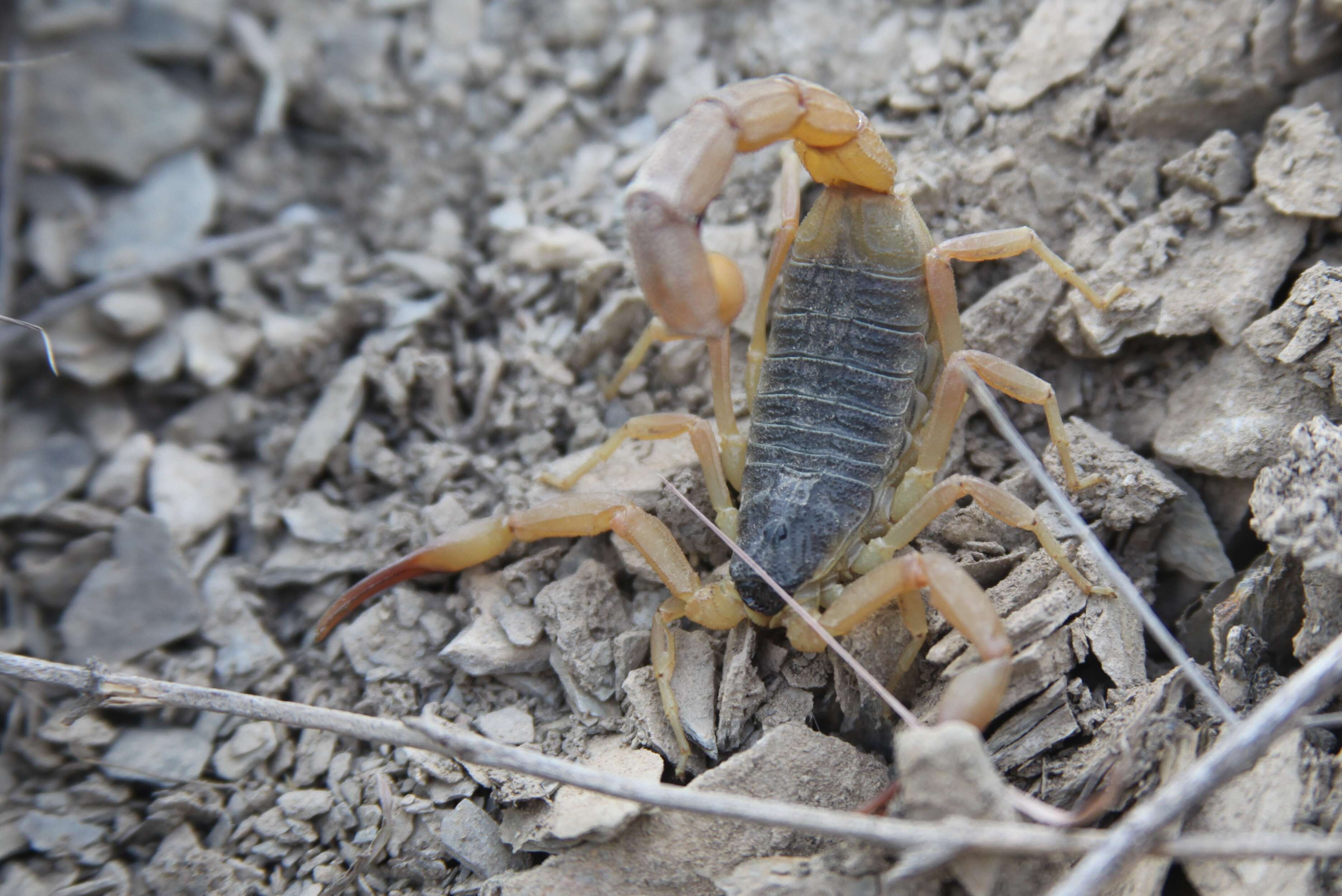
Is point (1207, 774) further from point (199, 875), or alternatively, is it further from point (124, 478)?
point (124, 478)

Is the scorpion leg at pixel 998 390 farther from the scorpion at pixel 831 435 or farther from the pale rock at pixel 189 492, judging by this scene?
the pale rock at pixel 189 492

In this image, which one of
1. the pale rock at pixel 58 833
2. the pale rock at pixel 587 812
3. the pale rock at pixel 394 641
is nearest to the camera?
the pale rock at pixel 587 812

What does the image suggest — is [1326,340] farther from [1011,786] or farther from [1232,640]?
[1011,786]

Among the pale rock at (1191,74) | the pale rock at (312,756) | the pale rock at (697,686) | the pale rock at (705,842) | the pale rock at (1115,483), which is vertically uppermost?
the pale rock at (1191,74)

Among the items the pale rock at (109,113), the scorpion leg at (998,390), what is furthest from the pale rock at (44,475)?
the scorpion leg at (998,390)

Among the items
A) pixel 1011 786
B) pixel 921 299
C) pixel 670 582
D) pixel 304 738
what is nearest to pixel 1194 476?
pixel 921 299
